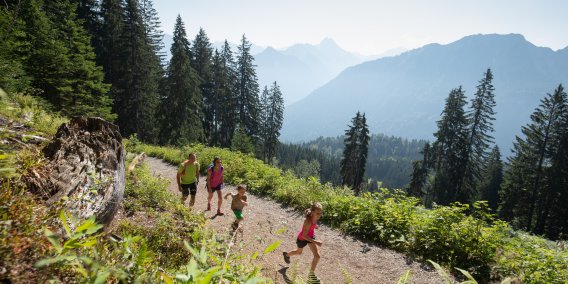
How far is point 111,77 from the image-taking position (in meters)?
31.8

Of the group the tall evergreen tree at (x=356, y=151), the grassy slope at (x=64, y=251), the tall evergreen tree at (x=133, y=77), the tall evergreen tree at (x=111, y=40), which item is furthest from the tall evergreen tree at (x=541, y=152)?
the tall evergreen tree at (x=111, y=40)

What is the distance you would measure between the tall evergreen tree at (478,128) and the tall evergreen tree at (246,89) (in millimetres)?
27994

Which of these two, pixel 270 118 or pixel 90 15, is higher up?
pixel 90 15

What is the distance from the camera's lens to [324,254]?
27.7 ft

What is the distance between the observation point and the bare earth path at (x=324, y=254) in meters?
7.18

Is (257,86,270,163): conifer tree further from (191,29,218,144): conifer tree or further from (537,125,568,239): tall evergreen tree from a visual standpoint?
(537,125,568,239): tall evergreen tree

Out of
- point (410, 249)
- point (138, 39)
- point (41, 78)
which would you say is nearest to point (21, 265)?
point (410, 249)

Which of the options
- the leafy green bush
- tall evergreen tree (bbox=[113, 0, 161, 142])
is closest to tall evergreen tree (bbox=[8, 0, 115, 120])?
tall evergreen tree (bbox=[113, 0, 161, 142])

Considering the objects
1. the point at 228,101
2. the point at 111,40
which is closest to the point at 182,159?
the point at 111,40

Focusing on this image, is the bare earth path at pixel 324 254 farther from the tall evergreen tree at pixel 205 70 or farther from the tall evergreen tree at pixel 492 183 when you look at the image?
the tall evergreen tree at pixel 492 183

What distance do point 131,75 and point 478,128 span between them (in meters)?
39.4

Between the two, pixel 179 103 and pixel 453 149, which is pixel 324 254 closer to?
pixel 179 103

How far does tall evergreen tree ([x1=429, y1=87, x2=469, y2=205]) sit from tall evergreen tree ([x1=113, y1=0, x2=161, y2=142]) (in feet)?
114

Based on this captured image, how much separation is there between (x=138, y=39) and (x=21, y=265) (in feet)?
109
